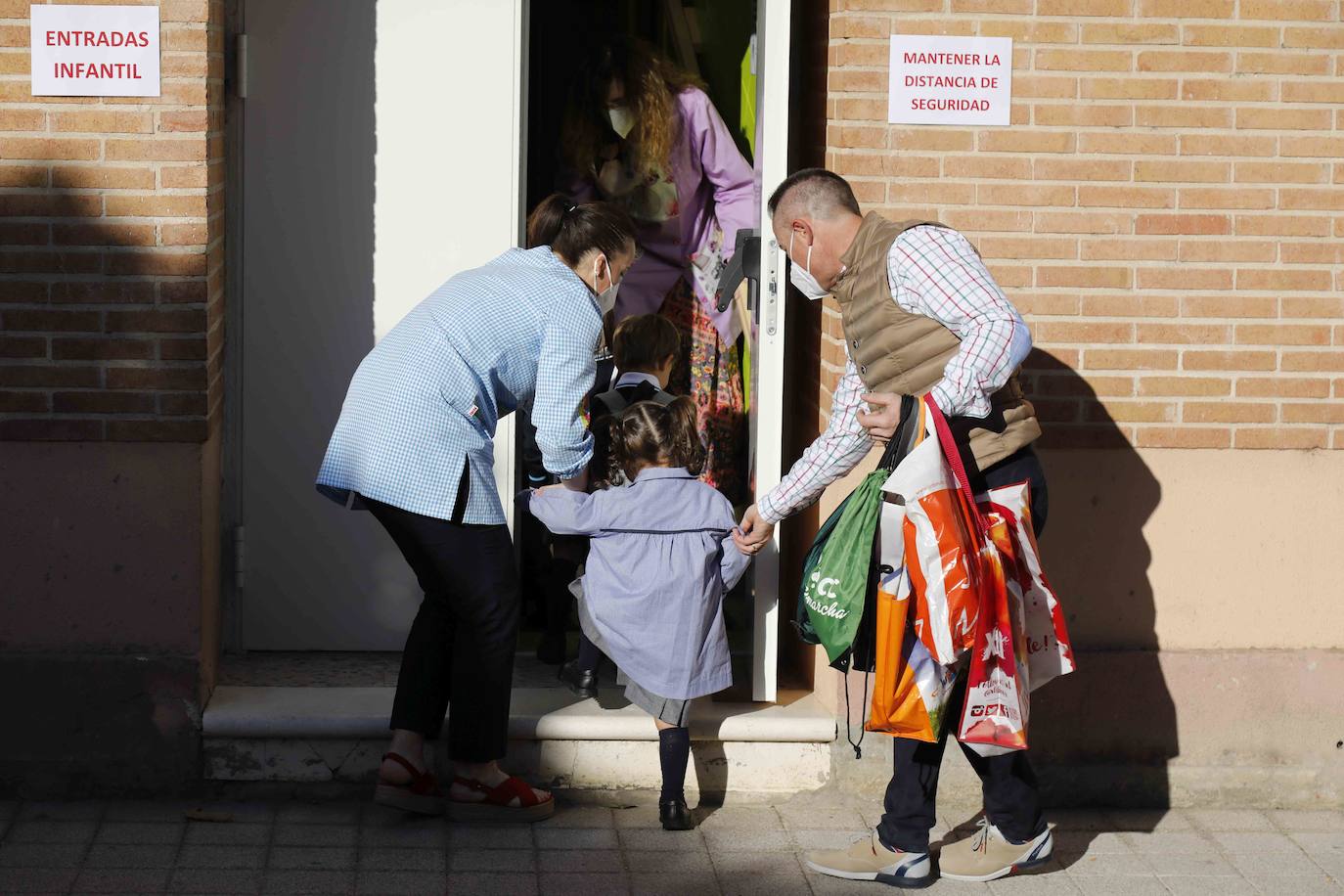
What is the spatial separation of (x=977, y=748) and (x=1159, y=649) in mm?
1110

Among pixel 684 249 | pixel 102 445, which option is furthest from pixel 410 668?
pixel 684 249

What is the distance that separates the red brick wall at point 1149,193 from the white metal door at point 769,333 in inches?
6.9

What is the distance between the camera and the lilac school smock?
4652mm

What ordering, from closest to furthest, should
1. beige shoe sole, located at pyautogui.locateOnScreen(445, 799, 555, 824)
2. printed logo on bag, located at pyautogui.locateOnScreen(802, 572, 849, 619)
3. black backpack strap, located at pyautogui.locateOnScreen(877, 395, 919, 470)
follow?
1. black backpack strap, located at pyautogui.locateOnScreen(877, 395, 919, 470)
2. printed logo on bag, located at pyautogui.locateOnScreen(802, 572, 849, 619)
3. beige shoe sole, located at pyautogui.locateOnScreen(445, 799, 555, 824)

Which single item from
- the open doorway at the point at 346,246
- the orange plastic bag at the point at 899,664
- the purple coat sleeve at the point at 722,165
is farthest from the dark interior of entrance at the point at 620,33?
the orange plastic bag at the point at 899,664

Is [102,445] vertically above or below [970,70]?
below

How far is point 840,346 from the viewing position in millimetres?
4941

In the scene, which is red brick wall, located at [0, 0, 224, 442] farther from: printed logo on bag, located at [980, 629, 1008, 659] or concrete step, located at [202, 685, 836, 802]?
printed logo on bag, located at [980, 629, 1008, 659]

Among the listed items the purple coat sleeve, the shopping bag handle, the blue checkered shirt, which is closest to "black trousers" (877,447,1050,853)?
the shopping bag handle

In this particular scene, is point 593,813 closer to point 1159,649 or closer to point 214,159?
point 1159,649

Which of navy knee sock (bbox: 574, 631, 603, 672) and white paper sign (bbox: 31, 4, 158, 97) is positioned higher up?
white paper sign (bbox: 31, 4, 158, 97)

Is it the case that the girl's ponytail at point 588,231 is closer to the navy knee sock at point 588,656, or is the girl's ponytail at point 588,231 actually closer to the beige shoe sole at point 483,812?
the navy knee sock at point 588,656

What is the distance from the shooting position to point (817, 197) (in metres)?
4.26

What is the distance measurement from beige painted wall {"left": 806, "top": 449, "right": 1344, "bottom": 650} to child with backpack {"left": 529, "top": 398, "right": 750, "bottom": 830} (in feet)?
1.71
